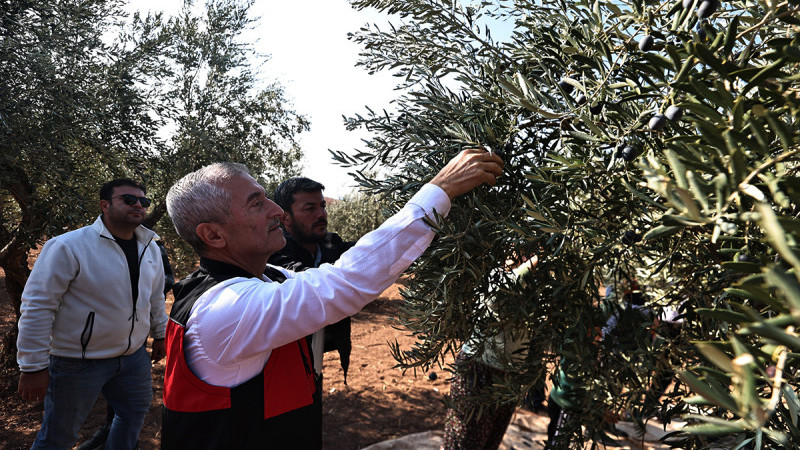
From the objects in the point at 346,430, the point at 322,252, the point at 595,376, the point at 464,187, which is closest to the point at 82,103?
the point at 322,252

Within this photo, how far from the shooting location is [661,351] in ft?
5.06

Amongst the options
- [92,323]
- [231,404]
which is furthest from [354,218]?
[231,404]

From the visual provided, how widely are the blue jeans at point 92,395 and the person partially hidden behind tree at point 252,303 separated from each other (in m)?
2.18

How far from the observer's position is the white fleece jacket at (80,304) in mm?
3342

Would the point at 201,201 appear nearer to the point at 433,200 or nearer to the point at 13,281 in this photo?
the point at 433,200

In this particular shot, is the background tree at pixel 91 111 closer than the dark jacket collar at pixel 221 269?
No

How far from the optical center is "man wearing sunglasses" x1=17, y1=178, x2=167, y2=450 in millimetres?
3375

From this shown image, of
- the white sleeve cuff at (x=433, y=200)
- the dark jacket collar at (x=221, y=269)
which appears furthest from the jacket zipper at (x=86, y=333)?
the white sleeve cuff at (x=433, y=200)

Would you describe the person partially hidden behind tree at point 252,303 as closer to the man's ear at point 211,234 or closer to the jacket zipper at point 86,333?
the man's ear at point 211,234

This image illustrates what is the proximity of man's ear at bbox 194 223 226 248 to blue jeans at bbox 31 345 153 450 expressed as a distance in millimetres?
2434

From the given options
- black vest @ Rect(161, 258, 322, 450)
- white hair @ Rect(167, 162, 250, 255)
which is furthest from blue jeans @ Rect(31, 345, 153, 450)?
white hair @ Rect(167, 162, 250, 255)

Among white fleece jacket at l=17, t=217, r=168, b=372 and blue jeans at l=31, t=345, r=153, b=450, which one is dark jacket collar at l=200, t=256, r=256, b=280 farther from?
blue jeans at l=31, t=345, r=153, b=450

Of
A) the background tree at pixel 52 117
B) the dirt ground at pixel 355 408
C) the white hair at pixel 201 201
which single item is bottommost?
the dirt ground at pixel 355 408

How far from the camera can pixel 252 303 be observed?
66.7 inches
